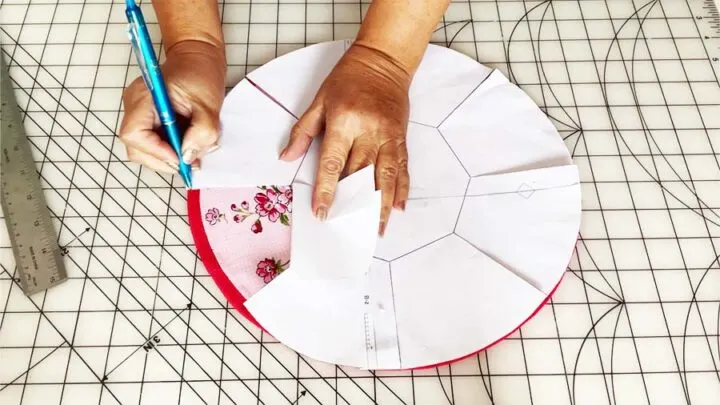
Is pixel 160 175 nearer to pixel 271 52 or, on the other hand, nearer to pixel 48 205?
pixel 48 205

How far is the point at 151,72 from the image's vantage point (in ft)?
2.00

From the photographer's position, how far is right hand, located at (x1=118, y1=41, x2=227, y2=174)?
2.33ft

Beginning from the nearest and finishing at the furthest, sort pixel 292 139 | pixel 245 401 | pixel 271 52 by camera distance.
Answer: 1. pixel 245 401
2. pixel 292 139
3. pixel 271 52

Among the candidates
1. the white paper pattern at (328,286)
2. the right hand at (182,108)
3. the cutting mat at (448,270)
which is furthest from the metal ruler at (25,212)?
the white paper pattern at (328,286)

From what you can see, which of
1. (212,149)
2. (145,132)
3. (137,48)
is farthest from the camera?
(212,149)

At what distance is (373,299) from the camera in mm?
721

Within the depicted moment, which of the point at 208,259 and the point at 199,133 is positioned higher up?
the point at 199,133

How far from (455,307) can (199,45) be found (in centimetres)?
52

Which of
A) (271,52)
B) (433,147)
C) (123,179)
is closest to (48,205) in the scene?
(123,179)

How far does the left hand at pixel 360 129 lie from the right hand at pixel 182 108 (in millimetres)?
117

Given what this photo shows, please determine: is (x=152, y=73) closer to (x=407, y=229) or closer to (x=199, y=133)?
(x=199, y=133)

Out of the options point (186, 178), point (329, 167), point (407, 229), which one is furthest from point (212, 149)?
point (407, 229)

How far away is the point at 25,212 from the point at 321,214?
0.43 metres

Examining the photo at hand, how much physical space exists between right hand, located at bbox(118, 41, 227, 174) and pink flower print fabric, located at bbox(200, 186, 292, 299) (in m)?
0.08
